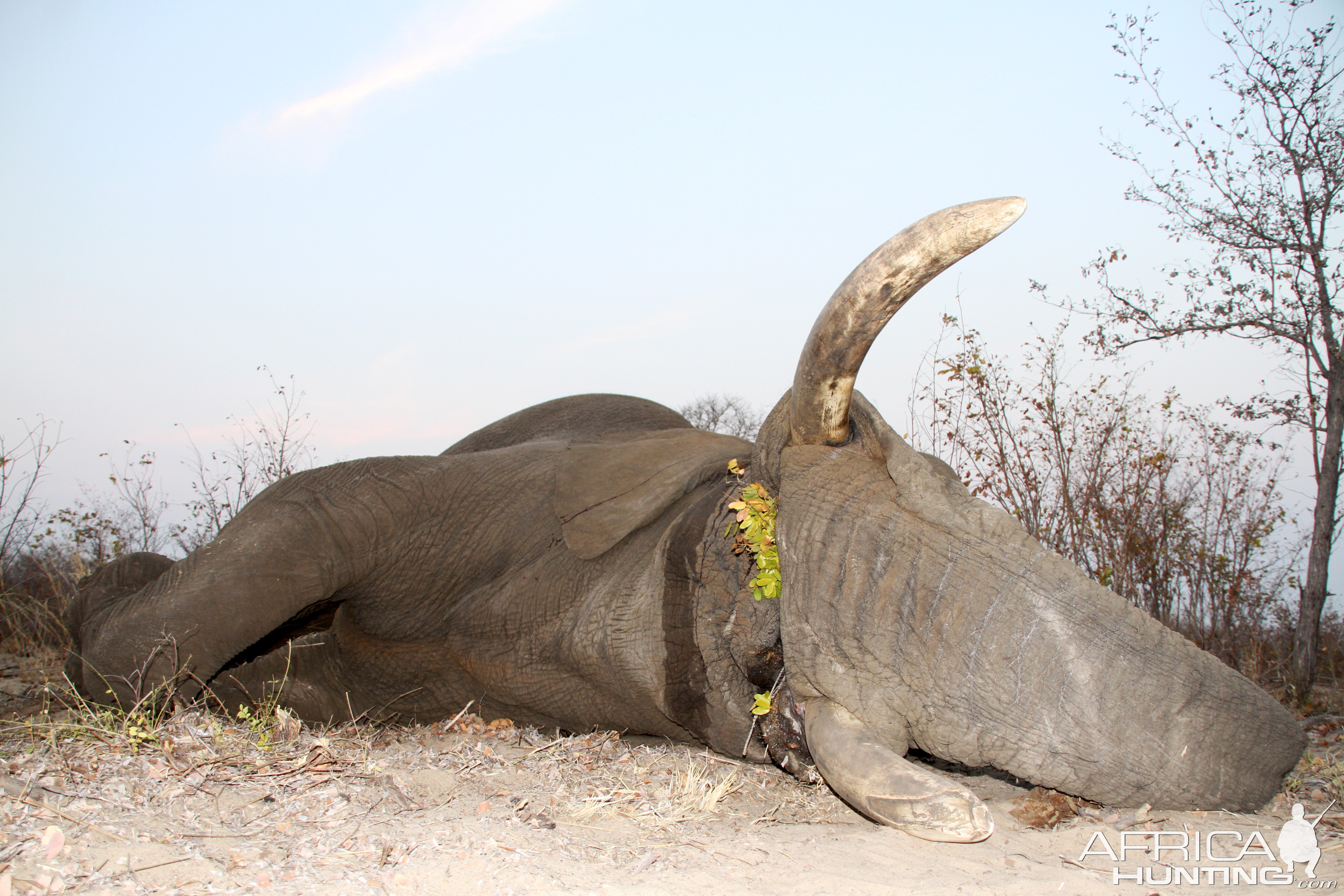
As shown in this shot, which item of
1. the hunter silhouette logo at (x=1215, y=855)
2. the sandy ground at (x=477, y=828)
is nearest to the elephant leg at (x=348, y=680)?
the sandy ground at (x=477, y=828)

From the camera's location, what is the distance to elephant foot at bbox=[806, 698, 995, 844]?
2.39 metres

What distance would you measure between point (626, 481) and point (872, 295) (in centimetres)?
171

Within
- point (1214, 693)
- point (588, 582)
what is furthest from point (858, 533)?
point (588, 582)

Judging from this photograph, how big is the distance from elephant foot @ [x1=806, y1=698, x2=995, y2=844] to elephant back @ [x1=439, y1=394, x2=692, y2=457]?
238 cm

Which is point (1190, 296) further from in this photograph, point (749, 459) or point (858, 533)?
point (858, 533)

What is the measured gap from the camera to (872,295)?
2.63m

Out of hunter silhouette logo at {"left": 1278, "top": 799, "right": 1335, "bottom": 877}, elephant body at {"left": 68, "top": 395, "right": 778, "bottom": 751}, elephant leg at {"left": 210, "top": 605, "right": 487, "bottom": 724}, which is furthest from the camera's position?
elephant leg at {"left": 210, "top": 605, "right": 487, "bottom": 724}

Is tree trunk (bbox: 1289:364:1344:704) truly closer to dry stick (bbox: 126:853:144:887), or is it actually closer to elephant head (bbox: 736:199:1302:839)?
elephant head (bbox: 736:199:1302:839)

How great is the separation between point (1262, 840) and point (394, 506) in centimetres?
345

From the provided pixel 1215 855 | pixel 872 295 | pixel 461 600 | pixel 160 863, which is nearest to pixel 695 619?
pixel 461 600

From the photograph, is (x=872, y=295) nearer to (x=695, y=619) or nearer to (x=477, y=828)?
(x=695, y=619)

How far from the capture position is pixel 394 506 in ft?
14.4

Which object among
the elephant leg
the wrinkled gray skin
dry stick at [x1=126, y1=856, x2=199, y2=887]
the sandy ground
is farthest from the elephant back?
dry stick at [x1=126, y1=856, x2=199, y2=887]

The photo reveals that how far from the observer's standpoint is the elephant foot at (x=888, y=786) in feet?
7.83
